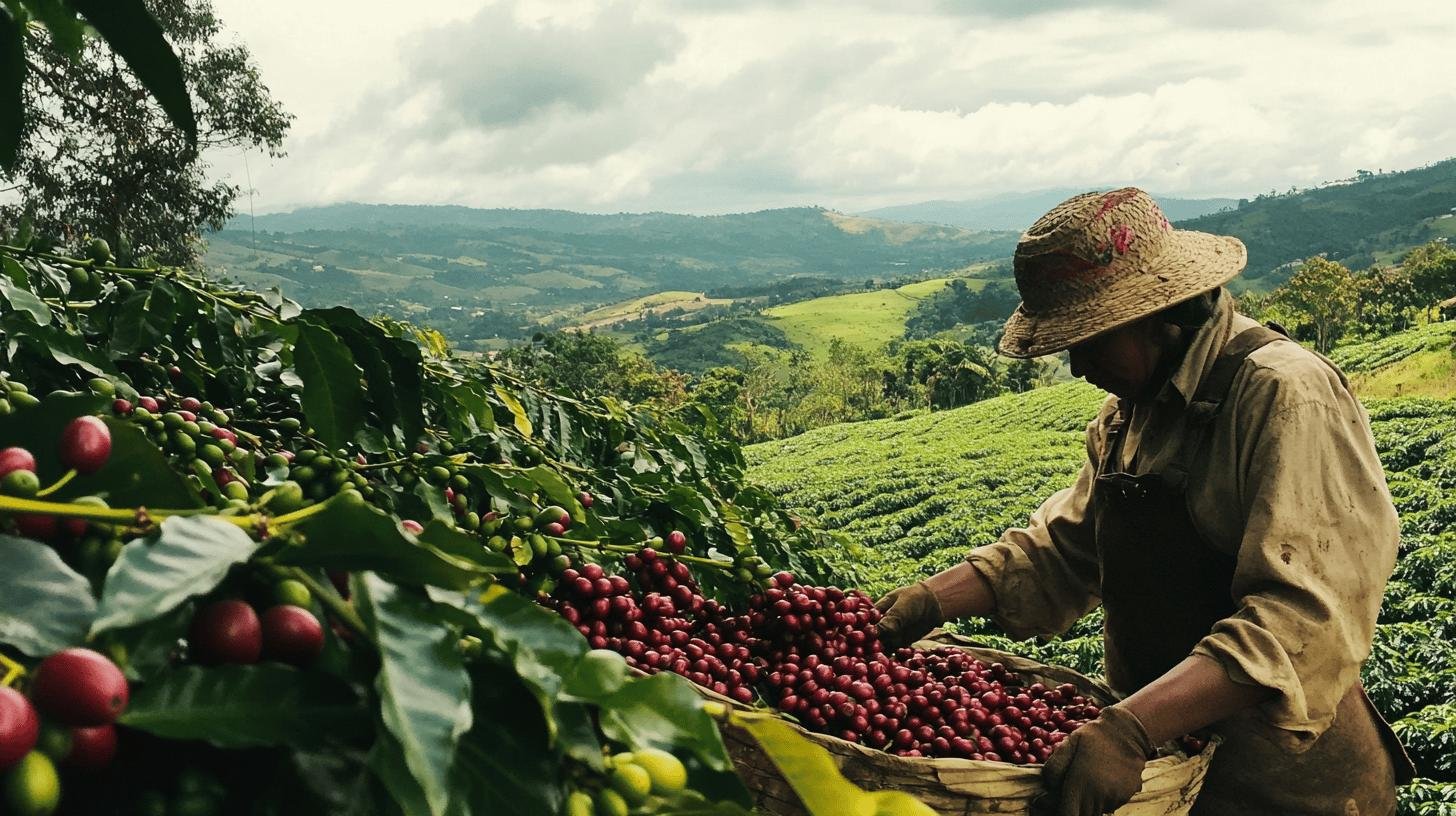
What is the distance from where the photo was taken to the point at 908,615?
103 inches

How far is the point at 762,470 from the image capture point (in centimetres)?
3875

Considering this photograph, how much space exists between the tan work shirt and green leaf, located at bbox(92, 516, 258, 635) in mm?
1913

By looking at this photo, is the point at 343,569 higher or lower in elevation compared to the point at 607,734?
higher

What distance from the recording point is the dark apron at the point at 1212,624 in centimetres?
235

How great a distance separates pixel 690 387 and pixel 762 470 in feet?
119

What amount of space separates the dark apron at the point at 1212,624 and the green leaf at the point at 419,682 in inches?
84.4

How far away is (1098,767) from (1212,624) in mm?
738

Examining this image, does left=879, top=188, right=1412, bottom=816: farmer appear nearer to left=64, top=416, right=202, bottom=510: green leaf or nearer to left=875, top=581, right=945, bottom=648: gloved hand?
left=875, top=581, right=945, bottom=648: gloved hand

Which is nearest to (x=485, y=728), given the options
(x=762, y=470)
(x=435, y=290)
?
(x=762, y=470)

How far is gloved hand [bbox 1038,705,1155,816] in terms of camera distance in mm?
1779

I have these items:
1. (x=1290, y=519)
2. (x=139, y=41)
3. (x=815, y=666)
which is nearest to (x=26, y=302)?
(x=139, y=41)

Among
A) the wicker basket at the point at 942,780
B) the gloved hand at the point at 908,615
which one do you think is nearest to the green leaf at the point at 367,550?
the wicker basket at the point at 942,780

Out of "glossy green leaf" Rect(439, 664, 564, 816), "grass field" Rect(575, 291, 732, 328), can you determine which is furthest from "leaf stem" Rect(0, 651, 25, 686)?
"grass field" Rect(575, 291, 732, 328)

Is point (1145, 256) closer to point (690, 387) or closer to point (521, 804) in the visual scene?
point (521, 804)
